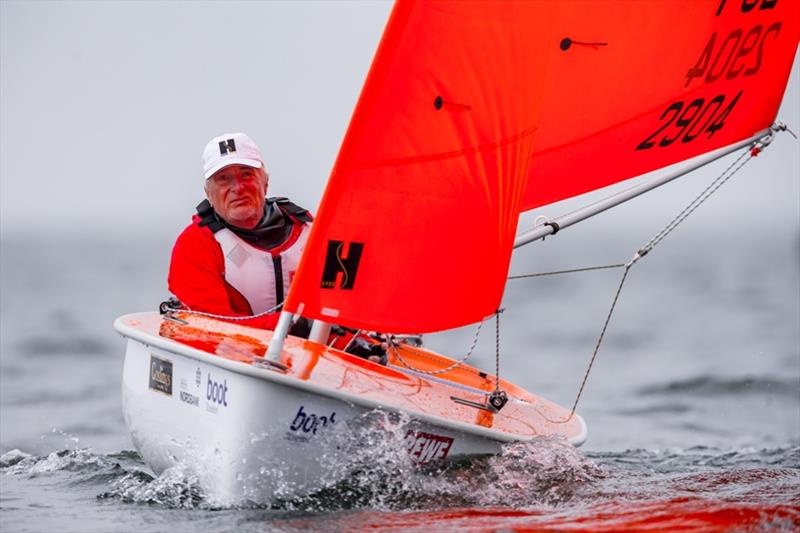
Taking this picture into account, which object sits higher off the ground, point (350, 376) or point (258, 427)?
point (350, 376)

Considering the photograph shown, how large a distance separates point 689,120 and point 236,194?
2333 millimetres

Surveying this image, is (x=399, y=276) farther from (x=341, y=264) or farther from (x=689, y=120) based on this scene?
(x=689, y=120)

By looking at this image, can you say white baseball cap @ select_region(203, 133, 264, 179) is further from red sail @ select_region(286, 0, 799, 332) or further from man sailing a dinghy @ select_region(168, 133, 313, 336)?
red sail @ select_region(286, 0, 799, 332)

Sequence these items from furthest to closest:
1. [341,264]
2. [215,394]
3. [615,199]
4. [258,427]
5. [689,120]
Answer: [689,120] < [615,199] < [341,264] < [215,394] < [258,427]

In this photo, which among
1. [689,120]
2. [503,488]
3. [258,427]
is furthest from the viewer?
[689,120]

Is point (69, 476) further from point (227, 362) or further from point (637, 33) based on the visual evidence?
point (637, 33)

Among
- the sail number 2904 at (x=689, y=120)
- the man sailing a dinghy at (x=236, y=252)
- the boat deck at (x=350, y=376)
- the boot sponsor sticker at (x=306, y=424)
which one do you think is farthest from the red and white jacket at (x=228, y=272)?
the sail number 2904 at (x=689, y=120)

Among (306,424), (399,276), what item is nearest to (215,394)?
(306,424)

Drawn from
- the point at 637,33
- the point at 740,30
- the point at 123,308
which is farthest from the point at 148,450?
the point at 123,308

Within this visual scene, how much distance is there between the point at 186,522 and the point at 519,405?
6.50 ft

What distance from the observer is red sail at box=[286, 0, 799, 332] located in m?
5.20

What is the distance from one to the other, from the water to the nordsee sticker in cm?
35

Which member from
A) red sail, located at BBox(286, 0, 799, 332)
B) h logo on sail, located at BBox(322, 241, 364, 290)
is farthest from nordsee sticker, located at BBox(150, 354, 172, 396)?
h logo on sail, located at BBox(322, 241, 364, 290)

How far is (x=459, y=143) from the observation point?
214 inches
